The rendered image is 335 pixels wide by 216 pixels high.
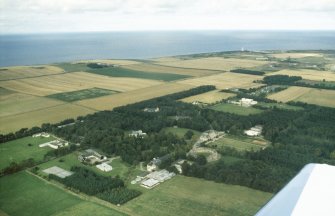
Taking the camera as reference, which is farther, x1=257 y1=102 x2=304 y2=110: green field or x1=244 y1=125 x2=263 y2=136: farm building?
x1=257 y1=102 x2=304 y2=110: green field

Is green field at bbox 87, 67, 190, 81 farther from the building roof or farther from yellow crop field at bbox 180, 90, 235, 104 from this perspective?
the building roof

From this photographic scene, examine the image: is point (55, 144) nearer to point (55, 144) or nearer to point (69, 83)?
point (55, 144)

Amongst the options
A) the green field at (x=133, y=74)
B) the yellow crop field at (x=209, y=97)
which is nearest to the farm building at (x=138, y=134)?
the yellow crop field at (x=209, y=97)

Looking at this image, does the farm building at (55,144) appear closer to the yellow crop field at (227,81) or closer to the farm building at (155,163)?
the farm building at (155,163)

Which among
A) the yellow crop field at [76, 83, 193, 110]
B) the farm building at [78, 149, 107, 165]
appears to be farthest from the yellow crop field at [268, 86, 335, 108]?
the farm building at [78, 149, 107, 165]

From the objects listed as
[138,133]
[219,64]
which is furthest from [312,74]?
[138,133]
